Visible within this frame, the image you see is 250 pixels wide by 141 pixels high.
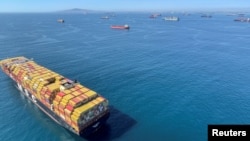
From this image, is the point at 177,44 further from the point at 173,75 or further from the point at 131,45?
the point at 173,75

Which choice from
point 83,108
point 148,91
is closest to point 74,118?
point 83,108

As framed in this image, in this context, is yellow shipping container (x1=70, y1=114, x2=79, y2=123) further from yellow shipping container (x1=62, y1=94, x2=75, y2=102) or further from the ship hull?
yellow shipping container (x1=62, y1=94, x2=75, y2=102)

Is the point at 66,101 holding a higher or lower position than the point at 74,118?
higher

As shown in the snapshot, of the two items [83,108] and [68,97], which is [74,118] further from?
[68,97]

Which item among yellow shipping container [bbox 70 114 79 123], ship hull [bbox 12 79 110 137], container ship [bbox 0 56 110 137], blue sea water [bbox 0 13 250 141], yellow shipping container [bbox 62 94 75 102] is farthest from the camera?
blue sea water [bbox 0 13 250 141]

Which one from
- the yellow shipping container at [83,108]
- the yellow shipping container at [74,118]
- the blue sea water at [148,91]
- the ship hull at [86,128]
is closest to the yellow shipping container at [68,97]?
the yellow shipping container at [83,108]

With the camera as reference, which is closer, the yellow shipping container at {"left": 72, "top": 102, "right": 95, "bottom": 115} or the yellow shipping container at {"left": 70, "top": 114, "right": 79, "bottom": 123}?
the yellow shipping container at {"left": 70, "top": 114, "right": 79, "bottom": 123}

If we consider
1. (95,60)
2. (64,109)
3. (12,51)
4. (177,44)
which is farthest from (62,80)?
(177,44)

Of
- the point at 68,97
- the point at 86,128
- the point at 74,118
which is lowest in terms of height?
the point at 86,128

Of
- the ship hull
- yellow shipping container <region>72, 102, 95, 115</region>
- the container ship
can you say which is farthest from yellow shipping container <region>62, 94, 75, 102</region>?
the ship hull

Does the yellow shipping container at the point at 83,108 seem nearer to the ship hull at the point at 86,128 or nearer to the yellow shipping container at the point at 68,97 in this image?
the ship hull at the point at 86,128
